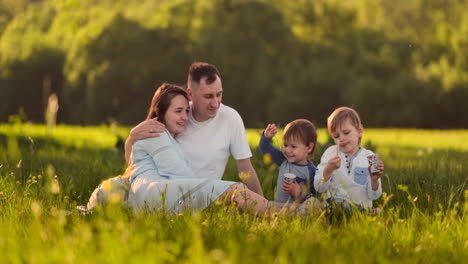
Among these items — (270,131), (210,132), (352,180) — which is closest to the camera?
(352,180)

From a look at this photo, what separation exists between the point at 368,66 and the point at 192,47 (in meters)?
11.1

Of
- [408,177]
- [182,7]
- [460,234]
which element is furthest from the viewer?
[182,7]

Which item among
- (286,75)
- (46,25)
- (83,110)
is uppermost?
(46,25)

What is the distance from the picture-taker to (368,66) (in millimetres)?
36062

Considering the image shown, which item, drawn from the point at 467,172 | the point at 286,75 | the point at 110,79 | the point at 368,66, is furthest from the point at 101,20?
the point at 467,172

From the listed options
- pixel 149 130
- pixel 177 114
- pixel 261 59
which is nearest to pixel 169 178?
pixel 149 130

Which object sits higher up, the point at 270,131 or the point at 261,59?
the point at 261,59

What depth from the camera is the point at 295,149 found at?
17.6 feet

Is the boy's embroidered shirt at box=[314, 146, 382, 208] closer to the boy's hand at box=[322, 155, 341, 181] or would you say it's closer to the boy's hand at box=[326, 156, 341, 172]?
the boy's hand at box=[322, 155, 341, 181]

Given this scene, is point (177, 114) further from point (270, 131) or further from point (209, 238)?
point (209, 238)

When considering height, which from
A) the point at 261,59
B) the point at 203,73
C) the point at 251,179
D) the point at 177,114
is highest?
the point at 261,59

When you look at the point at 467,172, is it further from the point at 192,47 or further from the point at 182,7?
the point at 182,7

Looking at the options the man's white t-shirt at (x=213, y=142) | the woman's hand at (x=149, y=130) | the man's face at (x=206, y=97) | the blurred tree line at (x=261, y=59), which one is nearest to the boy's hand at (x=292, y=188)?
the man's white t-shirt at (x=213, y=142)

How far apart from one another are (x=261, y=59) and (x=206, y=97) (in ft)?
102
